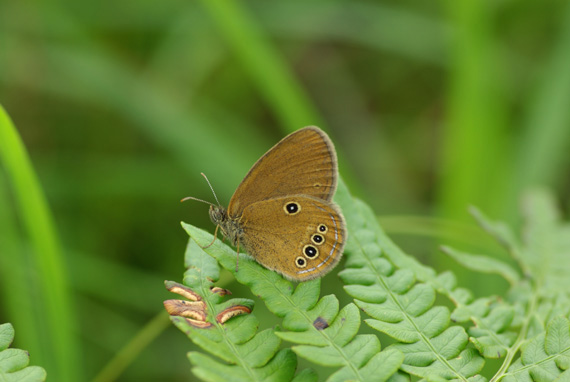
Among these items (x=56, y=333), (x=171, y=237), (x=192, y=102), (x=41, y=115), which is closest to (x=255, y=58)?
(x=192, y=102)

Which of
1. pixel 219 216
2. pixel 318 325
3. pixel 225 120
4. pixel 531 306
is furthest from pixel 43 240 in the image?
pixel 225 120

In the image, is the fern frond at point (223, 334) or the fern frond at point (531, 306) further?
the fern frond at point (531, 306)

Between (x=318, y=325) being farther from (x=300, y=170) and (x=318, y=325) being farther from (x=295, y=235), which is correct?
(x=300, y=170)

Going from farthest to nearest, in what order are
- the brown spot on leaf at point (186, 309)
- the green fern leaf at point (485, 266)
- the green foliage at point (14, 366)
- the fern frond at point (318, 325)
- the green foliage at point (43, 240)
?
the green fern leaf at point (485, 266), the green foliage at point (43, 240), the brown spot on leaf at point (186, 309), the fern frond at point (318, 325), the green foliage at point (14, 366)

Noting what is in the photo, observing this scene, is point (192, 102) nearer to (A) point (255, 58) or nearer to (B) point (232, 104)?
(B) point (232, 104)

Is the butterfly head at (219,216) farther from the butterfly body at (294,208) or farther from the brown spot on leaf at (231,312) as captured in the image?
the brown spot on leaf at (231,312)

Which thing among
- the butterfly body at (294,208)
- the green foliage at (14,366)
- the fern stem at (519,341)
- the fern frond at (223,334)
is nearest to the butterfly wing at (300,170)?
the butterfly body at (294,208)

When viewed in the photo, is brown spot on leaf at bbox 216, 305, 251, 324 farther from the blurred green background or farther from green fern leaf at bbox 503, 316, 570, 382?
the blurred green background
